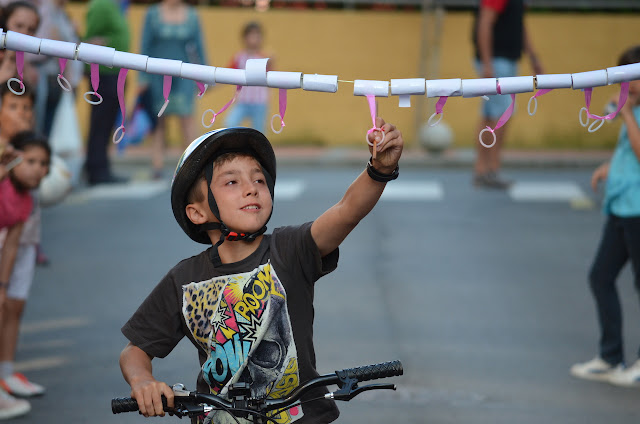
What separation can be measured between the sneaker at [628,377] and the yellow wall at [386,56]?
31.8 feet

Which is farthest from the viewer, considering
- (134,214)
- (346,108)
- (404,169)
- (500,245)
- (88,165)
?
(346,108)

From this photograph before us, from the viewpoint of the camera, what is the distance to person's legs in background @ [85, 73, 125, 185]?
1164cm

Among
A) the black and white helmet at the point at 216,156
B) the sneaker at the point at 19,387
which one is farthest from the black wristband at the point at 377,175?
the sneaker at the point at 19,387

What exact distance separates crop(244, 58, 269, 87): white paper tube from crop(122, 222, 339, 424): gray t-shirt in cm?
49

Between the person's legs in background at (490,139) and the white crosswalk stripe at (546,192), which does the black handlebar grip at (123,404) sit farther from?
the white crosswalk stripe at (546,192)

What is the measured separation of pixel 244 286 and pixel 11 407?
289 centimetres

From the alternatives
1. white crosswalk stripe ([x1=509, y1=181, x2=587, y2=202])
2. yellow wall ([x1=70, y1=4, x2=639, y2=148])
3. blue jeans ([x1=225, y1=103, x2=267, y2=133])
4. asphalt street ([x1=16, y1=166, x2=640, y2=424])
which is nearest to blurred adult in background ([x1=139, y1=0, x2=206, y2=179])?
blue jeans ([x1=225, y1=103, x2=267, y2=133])

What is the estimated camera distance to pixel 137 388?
127 inches

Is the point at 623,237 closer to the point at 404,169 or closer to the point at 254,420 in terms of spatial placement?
the point at 254,420

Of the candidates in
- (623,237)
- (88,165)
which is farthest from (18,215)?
(88,165)

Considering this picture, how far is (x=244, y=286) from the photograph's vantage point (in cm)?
340

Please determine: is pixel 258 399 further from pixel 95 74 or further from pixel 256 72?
pixel 95 74

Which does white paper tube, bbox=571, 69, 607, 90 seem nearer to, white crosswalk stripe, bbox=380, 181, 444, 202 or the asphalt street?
the asphalt street

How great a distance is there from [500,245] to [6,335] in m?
5.05
